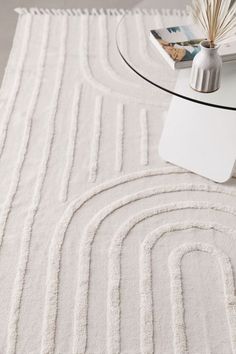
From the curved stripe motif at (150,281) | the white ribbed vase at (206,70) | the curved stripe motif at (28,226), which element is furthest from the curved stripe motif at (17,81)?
the white ribbed vase at (206,70)

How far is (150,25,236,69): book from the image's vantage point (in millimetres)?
1379

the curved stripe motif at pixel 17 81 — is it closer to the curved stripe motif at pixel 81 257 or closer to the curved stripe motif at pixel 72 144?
the curved stripe motif at pixel 72 144

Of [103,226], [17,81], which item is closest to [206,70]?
[103,226]

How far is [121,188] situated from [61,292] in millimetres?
388

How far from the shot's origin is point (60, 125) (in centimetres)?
178

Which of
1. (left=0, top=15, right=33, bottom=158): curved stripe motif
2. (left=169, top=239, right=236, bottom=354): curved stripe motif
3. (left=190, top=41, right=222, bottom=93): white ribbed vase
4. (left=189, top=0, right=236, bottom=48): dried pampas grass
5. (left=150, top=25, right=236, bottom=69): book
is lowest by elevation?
(left=169, top=239, right=236, bottom=354): curved stripe motif

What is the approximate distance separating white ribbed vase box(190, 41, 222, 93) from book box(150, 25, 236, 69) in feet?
0.26

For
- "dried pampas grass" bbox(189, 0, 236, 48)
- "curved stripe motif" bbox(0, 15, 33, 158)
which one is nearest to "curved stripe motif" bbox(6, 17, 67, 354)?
"curved stripe motif" bbox(0, 15, 33, 158)

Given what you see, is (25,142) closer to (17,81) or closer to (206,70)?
(17,81)

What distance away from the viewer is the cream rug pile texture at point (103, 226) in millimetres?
1230

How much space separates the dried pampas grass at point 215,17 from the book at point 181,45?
0.09m

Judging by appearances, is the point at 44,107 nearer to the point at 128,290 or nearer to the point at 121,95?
the point at 121,95

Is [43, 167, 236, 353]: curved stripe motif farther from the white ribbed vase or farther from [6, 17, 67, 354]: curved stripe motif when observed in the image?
the white ribbed vase

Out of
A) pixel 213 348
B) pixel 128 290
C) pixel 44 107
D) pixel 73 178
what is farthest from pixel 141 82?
pixel 213 348
